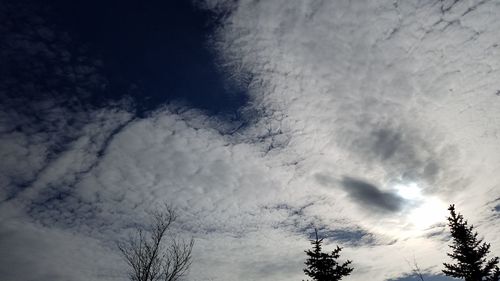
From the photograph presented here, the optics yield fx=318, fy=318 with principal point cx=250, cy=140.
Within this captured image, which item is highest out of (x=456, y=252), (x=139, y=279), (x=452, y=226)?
(x=452, y=226)

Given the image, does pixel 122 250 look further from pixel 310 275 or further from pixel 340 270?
pixel 340 270

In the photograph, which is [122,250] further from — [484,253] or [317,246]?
[484,253]

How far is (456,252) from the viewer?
23.8 m

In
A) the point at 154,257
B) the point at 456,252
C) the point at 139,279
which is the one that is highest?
Answer: the point at 456,252

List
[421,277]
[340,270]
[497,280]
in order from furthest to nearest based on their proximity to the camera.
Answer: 1. [340,270]
2. [421,277]
3. [497,280]

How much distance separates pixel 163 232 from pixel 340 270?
14.4 meters

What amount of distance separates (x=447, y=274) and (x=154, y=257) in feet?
69.4

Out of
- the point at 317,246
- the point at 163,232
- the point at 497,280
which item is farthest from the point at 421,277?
the point at 163,232

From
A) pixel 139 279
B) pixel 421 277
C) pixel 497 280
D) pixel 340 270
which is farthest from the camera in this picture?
pixel 340 270

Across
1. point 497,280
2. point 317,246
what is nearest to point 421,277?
point 497,280

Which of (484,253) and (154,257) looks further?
(484,253)

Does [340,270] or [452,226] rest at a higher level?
[452,226]

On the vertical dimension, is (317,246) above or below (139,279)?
above

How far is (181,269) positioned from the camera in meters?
21.1
